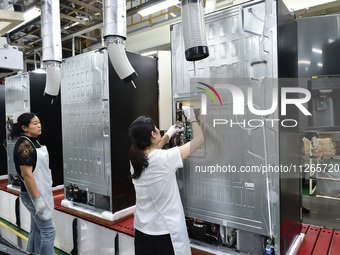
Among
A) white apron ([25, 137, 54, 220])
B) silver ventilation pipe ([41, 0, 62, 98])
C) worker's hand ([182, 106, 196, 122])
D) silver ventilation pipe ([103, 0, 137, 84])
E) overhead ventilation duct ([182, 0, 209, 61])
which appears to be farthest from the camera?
silver ventilation pipe ([41, 0, 62, 98])

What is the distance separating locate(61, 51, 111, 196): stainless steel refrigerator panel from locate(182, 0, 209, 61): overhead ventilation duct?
130cm

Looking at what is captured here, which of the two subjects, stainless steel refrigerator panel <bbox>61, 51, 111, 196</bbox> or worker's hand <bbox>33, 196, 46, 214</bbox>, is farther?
stainless steel refrigerator panel <bbox>61, 51, 111, 196</bbox>

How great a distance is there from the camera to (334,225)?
330cm

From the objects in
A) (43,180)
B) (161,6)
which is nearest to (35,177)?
(43,180)

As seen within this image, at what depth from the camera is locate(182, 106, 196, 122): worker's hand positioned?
2014 millimetres

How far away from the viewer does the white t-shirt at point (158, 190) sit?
1715 millimetres

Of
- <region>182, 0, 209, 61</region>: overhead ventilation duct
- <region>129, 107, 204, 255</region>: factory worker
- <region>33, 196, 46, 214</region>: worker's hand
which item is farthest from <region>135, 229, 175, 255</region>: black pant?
<region>182, 0, 209, 61</region>: overhead ventilation duct

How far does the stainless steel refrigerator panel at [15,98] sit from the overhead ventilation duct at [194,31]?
3.29 metres

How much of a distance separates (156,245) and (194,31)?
1.45m

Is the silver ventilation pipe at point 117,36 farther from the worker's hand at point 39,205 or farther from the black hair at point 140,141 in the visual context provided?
the worker's hand at point 39,205

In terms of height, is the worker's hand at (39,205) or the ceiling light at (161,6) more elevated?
the ceiling light at (161,6)

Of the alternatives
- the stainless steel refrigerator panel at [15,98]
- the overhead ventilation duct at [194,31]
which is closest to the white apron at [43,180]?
the overhead ventilation duct at [194,31]

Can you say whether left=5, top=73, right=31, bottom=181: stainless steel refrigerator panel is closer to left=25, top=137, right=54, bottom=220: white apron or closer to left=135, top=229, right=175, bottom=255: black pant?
left=25, top=137, right=54, bottom=220: white apron

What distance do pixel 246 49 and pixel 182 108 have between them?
0.67m
